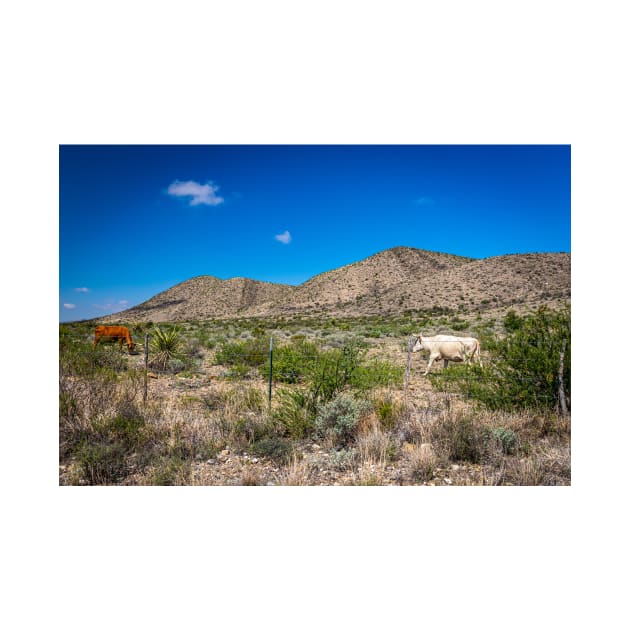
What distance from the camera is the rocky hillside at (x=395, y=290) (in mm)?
50938

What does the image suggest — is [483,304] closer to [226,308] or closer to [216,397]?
[216,397]

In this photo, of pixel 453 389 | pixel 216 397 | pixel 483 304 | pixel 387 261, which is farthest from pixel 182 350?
pixel 387 261

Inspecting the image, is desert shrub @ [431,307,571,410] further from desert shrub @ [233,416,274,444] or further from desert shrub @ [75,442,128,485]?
desert shrub @ [75,442,128,485]

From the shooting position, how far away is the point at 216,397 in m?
7.68

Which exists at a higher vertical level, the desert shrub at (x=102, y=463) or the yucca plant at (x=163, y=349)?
the yucca plant at (x=163, y=349)

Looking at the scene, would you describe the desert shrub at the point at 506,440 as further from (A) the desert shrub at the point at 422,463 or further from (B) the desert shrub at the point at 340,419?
(B) the desert shrub at the point at 340,419

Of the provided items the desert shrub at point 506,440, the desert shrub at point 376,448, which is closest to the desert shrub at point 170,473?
the desert shrub at point 376,448

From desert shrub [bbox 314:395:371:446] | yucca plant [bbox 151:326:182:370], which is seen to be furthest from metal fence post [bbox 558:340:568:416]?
yucca plant [bbox 151:326:182:370]

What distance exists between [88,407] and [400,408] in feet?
15.5

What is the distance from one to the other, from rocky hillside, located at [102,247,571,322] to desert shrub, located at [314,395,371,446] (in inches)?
1384

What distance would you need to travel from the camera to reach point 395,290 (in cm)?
6300

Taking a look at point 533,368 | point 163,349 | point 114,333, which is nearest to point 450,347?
point 533,368

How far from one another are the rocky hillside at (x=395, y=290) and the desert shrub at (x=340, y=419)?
115 ft

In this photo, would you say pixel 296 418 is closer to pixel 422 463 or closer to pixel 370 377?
pixel 370 377
